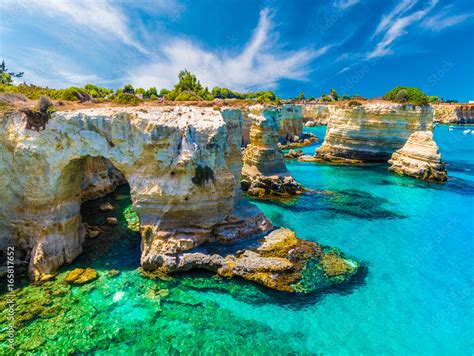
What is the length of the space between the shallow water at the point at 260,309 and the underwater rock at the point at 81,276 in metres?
0.31

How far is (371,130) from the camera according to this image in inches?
1724

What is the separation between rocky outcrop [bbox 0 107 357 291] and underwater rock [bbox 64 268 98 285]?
4.30 feet

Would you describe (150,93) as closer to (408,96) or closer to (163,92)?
(163,92)

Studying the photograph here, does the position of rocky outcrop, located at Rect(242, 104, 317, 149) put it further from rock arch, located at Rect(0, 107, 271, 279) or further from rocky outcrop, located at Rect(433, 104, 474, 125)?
rocky outcrop, located at Rect(433, 104, 474, 125)

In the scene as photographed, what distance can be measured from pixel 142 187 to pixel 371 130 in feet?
129

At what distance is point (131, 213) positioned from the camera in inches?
866

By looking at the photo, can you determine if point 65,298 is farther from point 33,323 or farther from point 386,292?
point 386,292

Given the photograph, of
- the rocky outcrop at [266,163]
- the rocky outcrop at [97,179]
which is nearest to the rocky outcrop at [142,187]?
the rocky outcrop at [97,179]

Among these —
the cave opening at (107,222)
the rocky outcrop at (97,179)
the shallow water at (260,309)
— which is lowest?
the shallow water at (260,309)

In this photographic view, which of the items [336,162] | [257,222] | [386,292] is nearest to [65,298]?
[257,222]

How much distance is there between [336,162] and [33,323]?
138ft

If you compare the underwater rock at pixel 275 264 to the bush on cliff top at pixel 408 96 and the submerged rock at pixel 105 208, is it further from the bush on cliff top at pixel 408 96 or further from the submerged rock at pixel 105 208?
the bush on cliff top at pixel 408 96

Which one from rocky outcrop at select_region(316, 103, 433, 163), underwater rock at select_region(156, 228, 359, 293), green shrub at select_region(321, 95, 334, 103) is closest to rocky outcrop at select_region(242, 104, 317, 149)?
rocky outcrop at select_region(316, 103, 433, 163)

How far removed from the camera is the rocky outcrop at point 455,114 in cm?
11856
